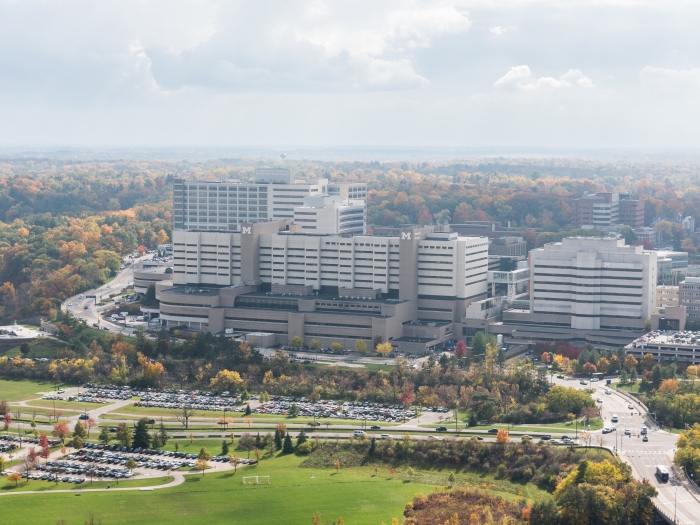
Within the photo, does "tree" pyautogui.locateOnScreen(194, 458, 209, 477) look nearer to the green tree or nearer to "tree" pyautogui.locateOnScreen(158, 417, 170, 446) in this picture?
"tree" pyautogui.locateOnScreen(158, 417, 170, 446)

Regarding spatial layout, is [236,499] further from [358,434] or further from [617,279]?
[617,279]

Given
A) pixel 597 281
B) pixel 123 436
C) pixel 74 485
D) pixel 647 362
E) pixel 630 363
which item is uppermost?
pixel 597 281

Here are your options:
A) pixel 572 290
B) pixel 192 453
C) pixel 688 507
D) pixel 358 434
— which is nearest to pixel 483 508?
pixel 688 507

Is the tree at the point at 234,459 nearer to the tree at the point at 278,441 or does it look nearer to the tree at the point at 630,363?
the tree at the point at 278,441

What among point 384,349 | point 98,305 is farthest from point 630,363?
point 98,305

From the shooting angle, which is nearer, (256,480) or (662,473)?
(662,473)

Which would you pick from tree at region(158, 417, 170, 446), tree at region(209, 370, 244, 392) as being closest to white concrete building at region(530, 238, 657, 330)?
tree at region(209, 370, 244, 392)

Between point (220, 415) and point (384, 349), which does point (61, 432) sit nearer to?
point (220, 415)
